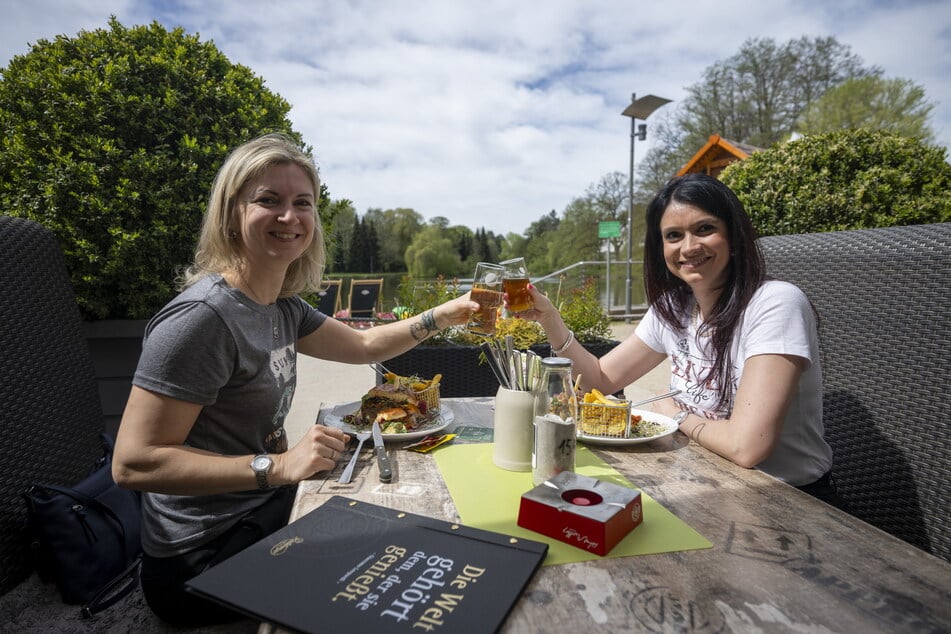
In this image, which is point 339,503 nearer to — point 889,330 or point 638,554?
point 638,554

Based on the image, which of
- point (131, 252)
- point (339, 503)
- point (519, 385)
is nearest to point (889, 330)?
point (519, 385)

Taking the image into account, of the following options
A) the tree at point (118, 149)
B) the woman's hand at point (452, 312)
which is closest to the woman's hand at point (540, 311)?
the woman's hand at point (452, 312)

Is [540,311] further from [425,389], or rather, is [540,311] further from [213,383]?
[213,383]

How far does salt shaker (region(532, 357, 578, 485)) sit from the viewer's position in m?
1.10

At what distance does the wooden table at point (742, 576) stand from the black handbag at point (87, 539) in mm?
906

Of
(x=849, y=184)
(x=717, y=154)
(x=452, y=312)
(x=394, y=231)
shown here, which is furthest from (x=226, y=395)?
(x=394, y=231)

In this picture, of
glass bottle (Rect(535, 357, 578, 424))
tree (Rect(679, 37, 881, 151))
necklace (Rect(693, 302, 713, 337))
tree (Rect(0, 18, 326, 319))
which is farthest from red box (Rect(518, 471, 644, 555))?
tree (Rect(679, 37, 881, 151))

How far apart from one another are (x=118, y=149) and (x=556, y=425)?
271 centimetres

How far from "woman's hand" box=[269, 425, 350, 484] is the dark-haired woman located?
928 mm

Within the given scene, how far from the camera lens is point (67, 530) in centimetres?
150

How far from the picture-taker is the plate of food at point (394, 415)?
147cm

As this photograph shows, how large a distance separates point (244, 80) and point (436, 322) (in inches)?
82.2

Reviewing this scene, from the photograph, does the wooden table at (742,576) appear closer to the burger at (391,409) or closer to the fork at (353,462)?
the fork at (353,462)

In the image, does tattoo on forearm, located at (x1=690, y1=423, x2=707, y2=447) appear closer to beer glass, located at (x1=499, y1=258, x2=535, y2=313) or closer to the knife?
beer glass, located at (x1=499, y1=258, x2=535, y2=313)
